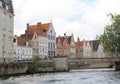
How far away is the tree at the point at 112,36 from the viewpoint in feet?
257

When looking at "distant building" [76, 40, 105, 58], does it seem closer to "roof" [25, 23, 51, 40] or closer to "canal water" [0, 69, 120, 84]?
"roof" [25, 23, 51, 40]

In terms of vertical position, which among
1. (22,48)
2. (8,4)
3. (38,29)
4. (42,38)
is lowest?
(22,48)

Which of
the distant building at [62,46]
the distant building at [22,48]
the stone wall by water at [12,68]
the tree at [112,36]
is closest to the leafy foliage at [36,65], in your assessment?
the stone wall by water at [12,68]

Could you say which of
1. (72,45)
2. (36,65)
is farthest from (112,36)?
(72,45)

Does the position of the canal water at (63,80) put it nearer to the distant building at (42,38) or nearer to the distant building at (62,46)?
the distant building at (42,38)

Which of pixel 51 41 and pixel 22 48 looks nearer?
pixel 22 48

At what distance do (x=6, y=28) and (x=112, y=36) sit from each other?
23.3 metres

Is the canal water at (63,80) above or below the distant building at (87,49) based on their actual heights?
below

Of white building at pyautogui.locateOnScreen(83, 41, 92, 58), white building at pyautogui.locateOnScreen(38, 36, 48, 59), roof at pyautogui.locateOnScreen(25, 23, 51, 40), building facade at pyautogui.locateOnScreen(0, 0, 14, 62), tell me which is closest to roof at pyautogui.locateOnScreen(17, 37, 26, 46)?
roof at pyautogui.locateOnScreen(25, 23, 51, 40)

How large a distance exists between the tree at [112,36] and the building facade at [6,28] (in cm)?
2077

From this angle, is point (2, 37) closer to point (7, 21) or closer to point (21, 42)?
point (7, 21)

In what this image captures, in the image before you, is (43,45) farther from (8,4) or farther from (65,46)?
(8,4)

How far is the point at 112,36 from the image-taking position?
79.4 meters

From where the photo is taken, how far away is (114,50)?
79.4 metres
